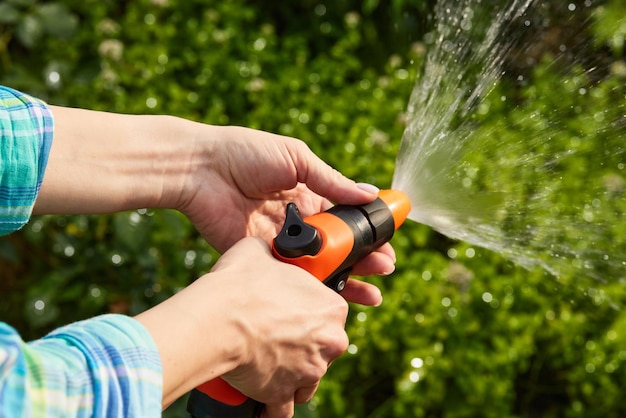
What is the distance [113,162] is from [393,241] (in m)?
1.01

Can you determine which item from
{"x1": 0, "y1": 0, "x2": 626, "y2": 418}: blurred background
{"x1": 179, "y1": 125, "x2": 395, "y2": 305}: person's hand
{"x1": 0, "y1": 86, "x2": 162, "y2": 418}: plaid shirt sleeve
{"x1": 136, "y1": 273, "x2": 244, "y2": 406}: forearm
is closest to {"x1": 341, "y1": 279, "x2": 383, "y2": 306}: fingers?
{"x1": 179, "y1": 125, "x2": 395, "y2": 305}: person's hand

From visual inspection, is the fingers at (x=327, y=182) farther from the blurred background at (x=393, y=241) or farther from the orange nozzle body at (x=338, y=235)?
the blurred background at (x=393, y=241)

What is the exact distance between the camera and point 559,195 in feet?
7.51

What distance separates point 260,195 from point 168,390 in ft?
2.17

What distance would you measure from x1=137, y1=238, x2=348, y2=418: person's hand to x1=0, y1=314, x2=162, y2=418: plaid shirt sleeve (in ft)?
0.14

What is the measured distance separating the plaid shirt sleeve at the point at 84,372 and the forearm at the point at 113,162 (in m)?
0.52

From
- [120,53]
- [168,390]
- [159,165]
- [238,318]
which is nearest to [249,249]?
[238,318]

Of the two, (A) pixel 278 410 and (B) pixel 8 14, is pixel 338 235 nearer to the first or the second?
(A) pixel 278 410

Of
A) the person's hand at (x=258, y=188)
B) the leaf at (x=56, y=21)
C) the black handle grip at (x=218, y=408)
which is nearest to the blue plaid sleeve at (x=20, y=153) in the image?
the person's hand at (x=258, y=188)

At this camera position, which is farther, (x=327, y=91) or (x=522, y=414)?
(x=327, y=91)

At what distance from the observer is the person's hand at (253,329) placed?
0.92 m

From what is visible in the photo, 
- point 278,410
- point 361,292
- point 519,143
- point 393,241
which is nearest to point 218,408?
point 278,410

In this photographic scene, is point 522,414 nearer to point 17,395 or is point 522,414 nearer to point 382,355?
point 382,355

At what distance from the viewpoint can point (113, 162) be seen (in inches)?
54.1
